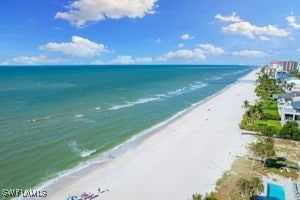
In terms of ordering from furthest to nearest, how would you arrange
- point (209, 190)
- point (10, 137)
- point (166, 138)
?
point (166, 138) < point (10, 137) < point (209, 190)

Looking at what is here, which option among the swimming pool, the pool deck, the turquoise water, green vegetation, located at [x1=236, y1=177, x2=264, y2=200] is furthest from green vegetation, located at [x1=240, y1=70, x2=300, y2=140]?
green vegetation, located at [x1=236, y1=177, x2=264, y2=200]

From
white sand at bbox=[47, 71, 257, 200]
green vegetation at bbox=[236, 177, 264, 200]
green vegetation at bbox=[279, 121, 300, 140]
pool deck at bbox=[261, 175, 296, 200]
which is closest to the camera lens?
green vegetation at bbox=[236, 177, 264, 200]

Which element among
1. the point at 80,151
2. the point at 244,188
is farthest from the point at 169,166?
the point at 80,151

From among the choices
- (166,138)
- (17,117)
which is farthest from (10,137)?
(166,138)

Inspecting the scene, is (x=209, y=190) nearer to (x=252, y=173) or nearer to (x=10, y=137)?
(x=252, y=173)

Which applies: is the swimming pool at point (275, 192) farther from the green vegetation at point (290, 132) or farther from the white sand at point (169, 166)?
the green vegetation at point (290, 132)

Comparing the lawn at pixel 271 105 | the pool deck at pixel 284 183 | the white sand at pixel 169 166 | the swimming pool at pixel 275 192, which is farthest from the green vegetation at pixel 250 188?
the lawn at pixel 271 105

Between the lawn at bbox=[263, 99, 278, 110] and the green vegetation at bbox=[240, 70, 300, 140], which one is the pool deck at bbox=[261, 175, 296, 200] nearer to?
the green vegetation at bbox=[240, 70, 300, 140]

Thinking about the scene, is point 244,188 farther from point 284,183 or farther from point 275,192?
point 284,183
